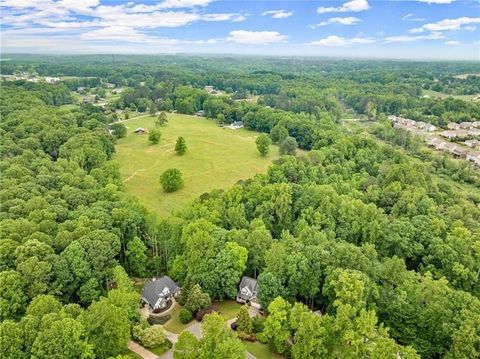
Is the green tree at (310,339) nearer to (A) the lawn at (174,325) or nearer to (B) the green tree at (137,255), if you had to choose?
(A) the lawn at (174,325)

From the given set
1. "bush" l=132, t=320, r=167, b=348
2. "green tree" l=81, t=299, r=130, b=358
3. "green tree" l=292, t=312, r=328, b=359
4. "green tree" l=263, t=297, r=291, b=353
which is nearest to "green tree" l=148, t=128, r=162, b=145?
"bush" l=132, t=320, r=167, b=348

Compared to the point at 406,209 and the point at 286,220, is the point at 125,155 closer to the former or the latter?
the point at 286,220

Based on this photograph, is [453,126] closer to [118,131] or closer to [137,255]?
[118,131]

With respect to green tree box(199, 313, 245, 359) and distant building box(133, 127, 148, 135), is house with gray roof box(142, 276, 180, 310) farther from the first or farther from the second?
distant building box(133, 127, 148, 135)

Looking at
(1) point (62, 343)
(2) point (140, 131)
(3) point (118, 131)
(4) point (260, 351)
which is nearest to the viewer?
(1) point (62, 343)

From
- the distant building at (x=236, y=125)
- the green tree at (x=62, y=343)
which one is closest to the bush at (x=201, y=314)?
the green tree at (x=62, y=343)

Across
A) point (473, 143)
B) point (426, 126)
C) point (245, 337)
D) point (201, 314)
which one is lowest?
point (245, 337)

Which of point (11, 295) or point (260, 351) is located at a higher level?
point (11, 295)

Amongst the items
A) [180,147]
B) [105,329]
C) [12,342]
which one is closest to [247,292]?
[105,329]
